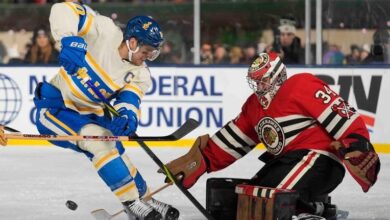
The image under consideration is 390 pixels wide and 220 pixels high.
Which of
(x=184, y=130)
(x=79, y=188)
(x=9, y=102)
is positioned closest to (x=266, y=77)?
(x=184, y=130)

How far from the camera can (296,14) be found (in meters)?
8.58

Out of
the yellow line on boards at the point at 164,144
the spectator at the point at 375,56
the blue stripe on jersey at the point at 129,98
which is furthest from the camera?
the spectator at the point at 375,56

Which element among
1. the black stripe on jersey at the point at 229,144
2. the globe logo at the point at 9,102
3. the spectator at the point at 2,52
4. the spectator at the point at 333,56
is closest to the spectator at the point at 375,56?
the spectator at the point at 333,56

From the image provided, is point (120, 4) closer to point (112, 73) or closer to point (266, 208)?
point (112, 73)

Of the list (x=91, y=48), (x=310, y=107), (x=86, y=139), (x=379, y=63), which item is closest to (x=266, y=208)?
(x=310, y=107)

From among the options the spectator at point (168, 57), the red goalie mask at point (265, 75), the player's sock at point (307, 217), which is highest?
the red goalie mask at point (265, 75)

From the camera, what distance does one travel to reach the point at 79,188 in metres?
6.17

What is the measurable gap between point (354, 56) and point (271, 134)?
3829mm

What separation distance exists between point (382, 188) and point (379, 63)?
86.8 inches

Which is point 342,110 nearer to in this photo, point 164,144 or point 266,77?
point 266,77

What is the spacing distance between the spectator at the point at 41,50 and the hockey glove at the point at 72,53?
13.0ft

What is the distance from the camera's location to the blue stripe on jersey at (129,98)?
4.95m

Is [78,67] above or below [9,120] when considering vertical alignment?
above

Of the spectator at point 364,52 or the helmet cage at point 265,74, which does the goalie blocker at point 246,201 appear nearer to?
the helmet cage at point 265,74
